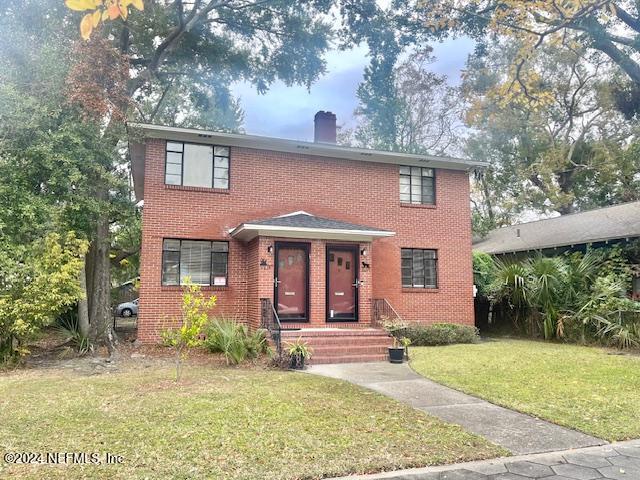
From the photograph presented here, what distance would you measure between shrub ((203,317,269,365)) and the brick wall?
5.12ft

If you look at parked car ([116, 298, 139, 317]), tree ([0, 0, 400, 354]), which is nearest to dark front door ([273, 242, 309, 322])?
tree ([0, 0, 400, 354])

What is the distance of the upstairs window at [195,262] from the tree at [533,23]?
8212 millimetres

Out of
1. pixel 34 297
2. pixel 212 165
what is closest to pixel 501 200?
pixel 212 165

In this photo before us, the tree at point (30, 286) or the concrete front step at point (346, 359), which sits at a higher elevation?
the tree at point (30, 286)

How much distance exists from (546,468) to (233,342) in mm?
7382

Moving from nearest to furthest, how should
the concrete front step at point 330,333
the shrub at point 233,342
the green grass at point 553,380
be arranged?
the green grass at point 553,380, the shrub at point 233,342, the concrete front step at point 330,333

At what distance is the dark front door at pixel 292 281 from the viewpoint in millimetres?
13336

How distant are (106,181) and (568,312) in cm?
1378

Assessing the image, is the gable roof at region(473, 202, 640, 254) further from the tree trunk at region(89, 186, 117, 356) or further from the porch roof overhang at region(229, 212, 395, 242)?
the tree trunk at region(89, 186, 117, 356)

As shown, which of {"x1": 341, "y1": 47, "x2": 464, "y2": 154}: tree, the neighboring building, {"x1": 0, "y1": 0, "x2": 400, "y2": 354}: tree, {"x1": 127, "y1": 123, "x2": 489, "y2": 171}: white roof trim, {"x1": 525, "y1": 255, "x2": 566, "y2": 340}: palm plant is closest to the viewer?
{"x1": 0, "y1": 0, "x2": 400, "y2": 354}: tree

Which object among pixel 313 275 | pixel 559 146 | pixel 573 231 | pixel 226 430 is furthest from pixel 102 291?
pixel 559 146

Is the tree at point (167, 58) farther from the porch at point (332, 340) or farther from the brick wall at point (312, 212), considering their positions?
the porch at point (332, 340)

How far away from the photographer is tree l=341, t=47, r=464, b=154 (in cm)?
3278

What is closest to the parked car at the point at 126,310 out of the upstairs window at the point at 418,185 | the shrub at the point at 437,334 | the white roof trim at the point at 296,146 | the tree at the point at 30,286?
the white roof trim at the point at 296,146
